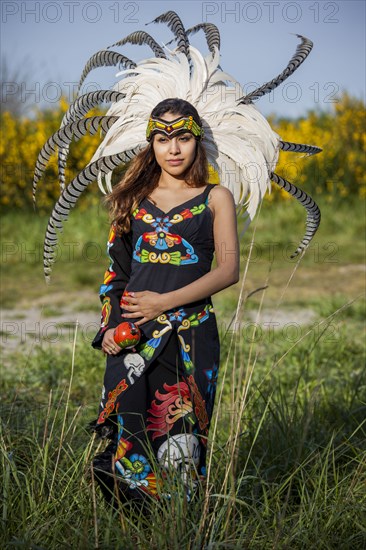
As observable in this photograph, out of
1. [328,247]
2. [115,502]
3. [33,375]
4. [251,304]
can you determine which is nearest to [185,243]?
[115,502]

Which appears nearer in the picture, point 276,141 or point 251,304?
point 276,141

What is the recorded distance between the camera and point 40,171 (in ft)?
9.37

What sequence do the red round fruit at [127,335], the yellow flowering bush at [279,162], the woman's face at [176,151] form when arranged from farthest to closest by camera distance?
the yellow flowering bush at [279,162] < the woman's face at [176,151] < the red round fruit at [127,335]

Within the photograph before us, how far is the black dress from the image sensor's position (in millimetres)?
2570

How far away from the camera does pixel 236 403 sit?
239cm

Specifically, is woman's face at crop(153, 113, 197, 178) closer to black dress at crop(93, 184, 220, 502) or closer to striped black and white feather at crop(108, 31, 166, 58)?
black dress at crop(93, 184, 220, 502)

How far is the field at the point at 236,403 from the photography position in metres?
2.40

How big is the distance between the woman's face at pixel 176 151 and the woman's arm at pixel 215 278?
5.1 inches

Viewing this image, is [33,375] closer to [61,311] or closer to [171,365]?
[61,311]

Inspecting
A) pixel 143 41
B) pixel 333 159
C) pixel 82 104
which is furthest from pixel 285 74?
pixel 333 159

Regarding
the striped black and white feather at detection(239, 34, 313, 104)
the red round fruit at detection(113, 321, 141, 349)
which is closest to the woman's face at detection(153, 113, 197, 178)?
the striped black and white feather at detection(239, 34, 313, 104)

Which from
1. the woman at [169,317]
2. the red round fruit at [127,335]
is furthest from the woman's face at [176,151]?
the red round fruit at [127,335]

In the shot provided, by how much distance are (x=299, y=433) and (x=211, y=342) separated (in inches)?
32.3

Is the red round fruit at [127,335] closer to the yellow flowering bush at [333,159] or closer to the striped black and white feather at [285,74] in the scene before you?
the striped black and white feather at [285,74]
